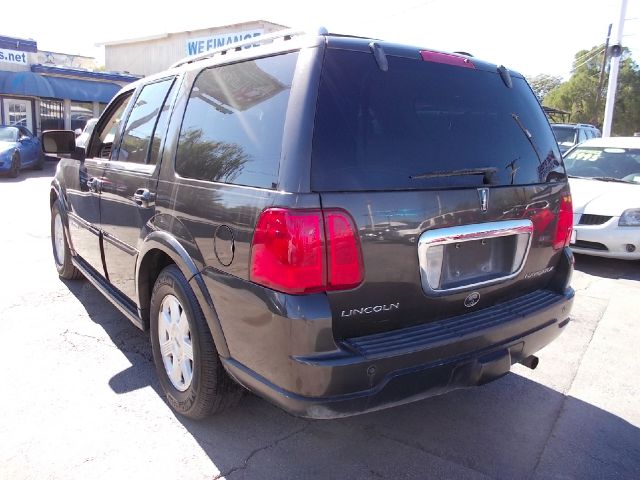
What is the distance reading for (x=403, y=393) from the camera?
7.53 ft

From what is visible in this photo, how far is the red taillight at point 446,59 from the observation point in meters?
2.59

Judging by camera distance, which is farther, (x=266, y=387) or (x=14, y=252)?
(x=14, y=252)

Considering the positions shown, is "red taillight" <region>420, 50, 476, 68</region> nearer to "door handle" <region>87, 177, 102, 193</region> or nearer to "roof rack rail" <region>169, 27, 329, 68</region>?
"roof rack rail" <region>169, 27, 329, 68</region>

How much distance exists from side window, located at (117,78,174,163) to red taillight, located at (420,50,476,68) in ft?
5.32

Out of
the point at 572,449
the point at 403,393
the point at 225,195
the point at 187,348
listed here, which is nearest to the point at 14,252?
the point at 187,348

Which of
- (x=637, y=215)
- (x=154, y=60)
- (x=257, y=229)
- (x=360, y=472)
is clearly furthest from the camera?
(x=154, y=60)

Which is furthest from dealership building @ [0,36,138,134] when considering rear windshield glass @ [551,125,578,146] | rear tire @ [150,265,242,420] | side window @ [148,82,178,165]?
rear tire @ [150,265,242,420]

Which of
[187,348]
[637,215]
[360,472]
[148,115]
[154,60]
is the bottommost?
[360,472]

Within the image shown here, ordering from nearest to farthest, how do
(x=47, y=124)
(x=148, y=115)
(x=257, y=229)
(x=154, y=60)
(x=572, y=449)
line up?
1. (x=257, y=229)
2. (x=572, y=449)
3. (x=148, y=115)
4. (x=47, y=124)
5. (x=154, y=60)

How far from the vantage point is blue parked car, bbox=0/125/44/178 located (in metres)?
14.9

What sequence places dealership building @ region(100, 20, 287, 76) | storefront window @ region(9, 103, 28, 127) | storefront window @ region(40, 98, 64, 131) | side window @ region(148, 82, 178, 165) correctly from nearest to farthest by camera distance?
side window @ region(148, 82, 178, 165), storefront window @ region(9, 103, 28, 127), storefront window @ region(40, 98, 64, 131), dealership building @ region(100, 20, 287, 76)

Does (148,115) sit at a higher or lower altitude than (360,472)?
higher

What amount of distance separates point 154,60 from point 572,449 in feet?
114

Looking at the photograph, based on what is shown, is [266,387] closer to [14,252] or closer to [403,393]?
[403,393]
